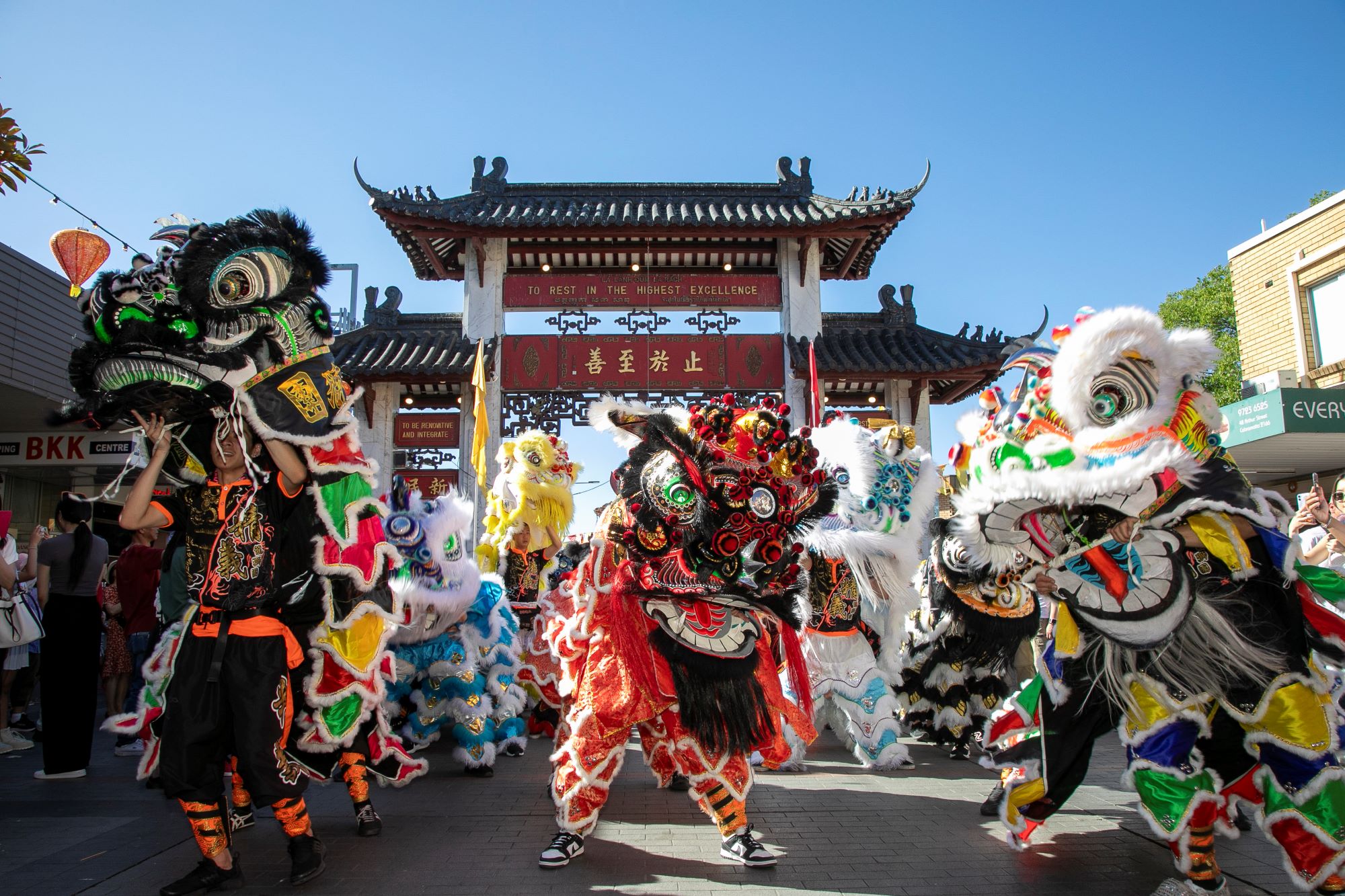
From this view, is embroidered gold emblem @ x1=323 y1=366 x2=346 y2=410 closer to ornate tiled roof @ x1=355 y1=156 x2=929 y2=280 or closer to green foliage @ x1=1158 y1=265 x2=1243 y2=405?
ornate tiled roof @ x1=355 y1=156 x2=929 y2=280

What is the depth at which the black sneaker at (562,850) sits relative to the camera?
124 inches

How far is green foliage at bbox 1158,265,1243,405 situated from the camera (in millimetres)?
22094

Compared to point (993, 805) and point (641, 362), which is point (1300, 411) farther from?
point (993, 805)

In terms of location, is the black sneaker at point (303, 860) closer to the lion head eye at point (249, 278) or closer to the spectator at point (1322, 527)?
the lion head eye at point (249, 278)

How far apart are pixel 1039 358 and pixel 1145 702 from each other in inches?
47.2

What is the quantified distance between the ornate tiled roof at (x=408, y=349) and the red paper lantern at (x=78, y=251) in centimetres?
616

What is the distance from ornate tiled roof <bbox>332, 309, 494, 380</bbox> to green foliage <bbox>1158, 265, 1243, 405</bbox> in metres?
18.4

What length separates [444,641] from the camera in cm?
496

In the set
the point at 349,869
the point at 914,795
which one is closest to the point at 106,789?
the point at 349,869

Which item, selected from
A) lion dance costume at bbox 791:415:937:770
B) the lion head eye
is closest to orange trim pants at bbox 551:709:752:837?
lion dance costume at bbox 791:415:937:770

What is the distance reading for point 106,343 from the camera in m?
2.88

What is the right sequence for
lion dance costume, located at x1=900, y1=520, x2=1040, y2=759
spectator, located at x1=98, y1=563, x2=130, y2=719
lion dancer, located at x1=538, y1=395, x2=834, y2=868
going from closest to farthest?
1. lion dancer, located at x1=538, y1=395, x2=834, y2=868
2. lion dance costume, located at x1=900, y1=520, x2=1040, y2=759
3. spectator, located at x1=98, y1=563, x2=130, y2=719

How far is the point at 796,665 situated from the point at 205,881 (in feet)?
7.36

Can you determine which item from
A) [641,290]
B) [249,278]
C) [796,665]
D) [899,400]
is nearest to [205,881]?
[249,278]
